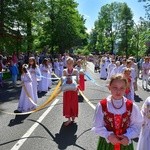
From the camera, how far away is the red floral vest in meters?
4.51

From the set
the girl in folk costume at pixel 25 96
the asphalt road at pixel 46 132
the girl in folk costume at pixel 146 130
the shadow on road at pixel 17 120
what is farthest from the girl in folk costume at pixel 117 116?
the girl in folk costume at pixel 25 96

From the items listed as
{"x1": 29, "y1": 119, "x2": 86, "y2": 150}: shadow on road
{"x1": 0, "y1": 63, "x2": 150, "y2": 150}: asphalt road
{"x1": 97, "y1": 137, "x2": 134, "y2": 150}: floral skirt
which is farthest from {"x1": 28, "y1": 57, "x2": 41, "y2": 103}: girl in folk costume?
{"x1": 97, "y1": 137, "x2": 134, "y2": 150}: floral skirt

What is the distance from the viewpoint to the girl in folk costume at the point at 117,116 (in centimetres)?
445

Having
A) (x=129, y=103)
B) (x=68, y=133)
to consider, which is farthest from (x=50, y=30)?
(x=129, y=103)

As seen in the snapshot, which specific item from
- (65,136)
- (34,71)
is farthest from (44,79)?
(65,136)

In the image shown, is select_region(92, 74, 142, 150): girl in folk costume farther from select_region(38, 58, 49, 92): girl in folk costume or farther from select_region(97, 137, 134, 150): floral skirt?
select_region(38, 58, 49, 92): girl in folk costume

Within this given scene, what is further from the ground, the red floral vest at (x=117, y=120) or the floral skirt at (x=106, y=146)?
the red floral vest at (x=117, y=120)

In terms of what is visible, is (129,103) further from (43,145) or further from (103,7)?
(103,7)

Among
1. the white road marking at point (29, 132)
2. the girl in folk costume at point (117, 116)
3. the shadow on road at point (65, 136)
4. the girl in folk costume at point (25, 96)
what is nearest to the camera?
the girl in folk costume at point (117, 116)

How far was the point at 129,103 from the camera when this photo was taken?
458cm

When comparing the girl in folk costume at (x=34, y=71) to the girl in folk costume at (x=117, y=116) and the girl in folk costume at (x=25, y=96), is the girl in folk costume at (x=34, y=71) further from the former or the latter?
the girl in folk costume at (x=117, y=116)

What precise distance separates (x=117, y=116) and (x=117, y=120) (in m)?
0.05

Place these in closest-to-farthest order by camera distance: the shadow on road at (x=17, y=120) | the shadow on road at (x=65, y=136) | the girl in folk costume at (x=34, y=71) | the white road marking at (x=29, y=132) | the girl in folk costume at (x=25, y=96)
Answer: the white road marking at (x=29, y=132)
the shadow on road at (x=65, y=136)
the shadow on road at (x=17, y=120)
the girl in folk costume at (x=25, y=96)
the girl in folk costume at (x=34, y=71)

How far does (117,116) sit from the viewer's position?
4496mm
